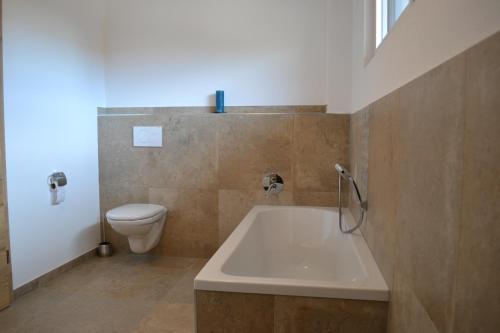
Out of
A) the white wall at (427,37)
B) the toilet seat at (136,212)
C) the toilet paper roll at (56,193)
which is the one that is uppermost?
the white wall at (427,37)

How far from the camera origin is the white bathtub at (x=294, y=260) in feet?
4.02

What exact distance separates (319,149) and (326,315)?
171 cm

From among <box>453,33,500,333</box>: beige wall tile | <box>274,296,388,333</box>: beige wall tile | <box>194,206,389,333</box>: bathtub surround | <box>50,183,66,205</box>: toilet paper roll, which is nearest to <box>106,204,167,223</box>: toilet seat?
<box>50,183,66,205</box>: toilet paper roll

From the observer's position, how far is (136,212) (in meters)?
2.65

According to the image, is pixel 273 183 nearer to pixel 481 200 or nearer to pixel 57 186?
pixel 57 186

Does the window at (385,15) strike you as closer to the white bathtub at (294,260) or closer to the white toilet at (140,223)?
the white bathtub at (294,260)

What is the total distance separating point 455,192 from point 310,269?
5.86ft

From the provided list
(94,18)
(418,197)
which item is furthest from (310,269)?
(94,18)

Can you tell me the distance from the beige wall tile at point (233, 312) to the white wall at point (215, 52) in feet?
6.62

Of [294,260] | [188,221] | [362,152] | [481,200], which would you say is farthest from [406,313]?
[188,221]

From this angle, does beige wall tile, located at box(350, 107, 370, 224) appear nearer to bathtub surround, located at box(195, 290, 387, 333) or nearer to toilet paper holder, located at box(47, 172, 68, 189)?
bathtub surround, located at box(195, 290, 387, 333)

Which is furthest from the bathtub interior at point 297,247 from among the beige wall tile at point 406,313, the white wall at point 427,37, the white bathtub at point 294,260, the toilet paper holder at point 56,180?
the toilet paper holder at point 56,180

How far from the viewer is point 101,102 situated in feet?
10.2

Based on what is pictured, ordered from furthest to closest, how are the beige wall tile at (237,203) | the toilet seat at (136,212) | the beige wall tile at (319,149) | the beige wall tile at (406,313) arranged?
1. the beige wall tile at (237,203)
2. the beige wall tile at (319,149)
3. the toilet seat at (136,212)
4. the beige wall tile at (406,313)
